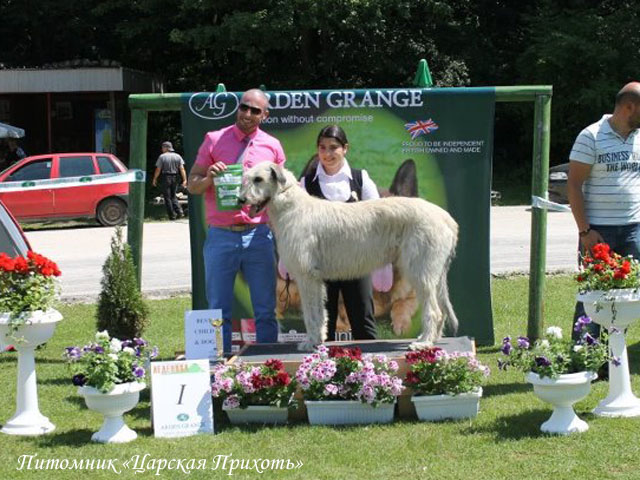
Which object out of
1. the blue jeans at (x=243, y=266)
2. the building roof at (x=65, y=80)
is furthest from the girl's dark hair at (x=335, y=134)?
the building roof at (x=65, y=80)

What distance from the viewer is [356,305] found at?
24.7ft

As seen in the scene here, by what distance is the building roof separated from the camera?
2719 centimetres

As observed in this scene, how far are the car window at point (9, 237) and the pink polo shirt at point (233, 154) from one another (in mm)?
2836

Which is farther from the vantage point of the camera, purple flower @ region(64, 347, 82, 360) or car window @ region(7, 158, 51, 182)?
car window @ region(7, 158, 51, 182)

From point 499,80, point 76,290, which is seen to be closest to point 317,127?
point 76,290

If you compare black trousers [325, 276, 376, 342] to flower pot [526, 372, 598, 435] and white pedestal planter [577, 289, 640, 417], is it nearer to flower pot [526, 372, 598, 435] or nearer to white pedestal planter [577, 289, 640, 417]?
white pedestal planter [577, 289, 640, 417]

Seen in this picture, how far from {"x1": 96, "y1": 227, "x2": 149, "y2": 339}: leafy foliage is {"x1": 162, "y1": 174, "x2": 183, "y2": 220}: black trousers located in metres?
14.1

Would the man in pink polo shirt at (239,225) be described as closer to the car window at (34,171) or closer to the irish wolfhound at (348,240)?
the irish wolfhound at (348,240)

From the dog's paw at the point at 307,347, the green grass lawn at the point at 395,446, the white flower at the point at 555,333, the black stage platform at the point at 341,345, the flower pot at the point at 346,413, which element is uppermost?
the white flower at the point at 555,333

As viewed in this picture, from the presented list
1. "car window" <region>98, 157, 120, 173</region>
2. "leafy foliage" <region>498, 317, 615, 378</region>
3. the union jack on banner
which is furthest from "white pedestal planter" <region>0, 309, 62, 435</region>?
"car window" <region>98, 157, 120, 173</region>

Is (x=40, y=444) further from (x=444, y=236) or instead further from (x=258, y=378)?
(x=444, y=236)

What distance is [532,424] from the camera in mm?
5852

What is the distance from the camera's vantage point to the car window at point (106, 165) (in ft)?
67.1

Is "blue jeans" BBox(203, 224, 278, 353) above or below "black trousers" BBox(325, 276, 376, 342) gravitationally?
above
